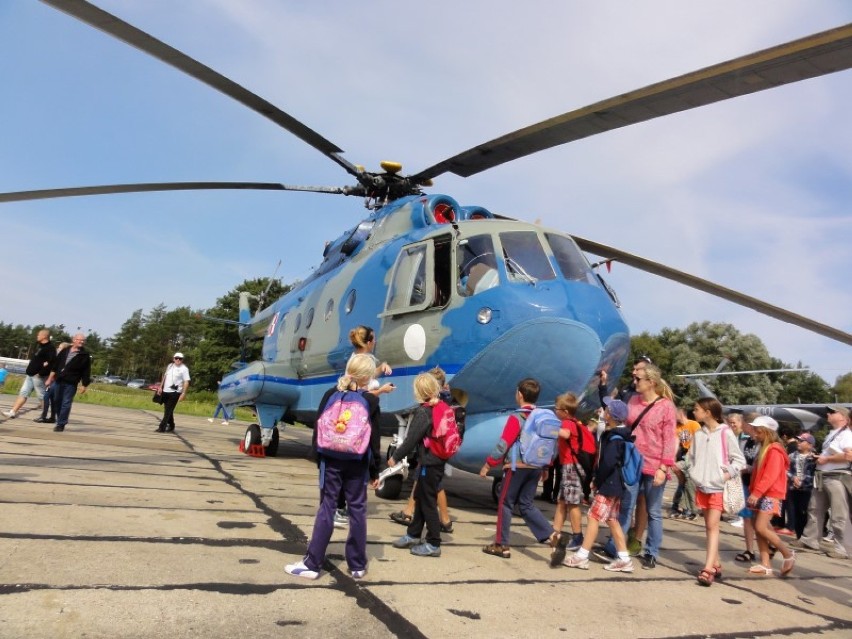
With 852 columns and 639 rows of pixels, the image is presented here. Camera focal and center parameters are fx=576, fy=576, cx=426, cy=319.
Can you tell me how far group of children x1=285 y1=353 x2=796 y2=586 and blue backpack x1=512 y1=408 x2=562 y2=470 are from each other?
0.07 metres

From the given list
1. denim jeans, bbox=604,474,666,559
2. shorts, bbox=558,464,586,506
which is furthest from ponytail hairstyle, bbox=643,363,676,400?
shorts, bbox=558,464,586,506

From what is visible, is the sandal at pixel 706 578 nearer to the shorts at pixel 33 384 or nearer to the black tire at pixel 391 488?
the black tire at pixel 391 488

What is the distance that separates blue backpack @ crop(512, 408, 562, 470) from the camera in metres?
4.85

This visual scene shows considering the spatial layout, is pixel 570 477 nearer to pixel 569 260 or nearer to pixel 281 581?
pixel 569 260

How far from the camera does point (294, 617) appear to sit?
2840 mm

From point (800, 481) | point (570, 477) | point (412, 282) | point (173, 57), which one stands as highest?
point (173, 57)

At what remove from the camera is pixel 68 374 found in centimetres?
988

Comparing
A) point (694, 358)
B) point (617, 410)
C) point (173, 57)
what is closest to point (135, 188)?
point (173, 57)

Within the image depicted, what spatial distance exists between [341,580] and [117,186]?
6.39 m

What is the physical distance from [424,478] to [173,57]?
520 cm

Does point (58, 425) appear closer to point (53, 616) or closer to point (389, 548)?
point (389, 548)

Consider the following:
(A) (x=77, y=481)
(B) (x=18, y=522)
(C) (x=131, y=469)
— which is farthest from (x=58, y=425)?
(B) (x=18, y=522)

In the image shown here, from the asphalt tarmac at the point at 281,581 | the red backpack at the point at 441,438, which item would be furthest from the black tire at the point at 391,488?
the red backpack at the point at 441,438

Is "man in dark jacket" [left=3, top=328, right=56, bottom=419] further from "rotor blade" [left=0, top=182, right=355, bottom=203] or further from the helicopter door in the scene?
the helicopter door
